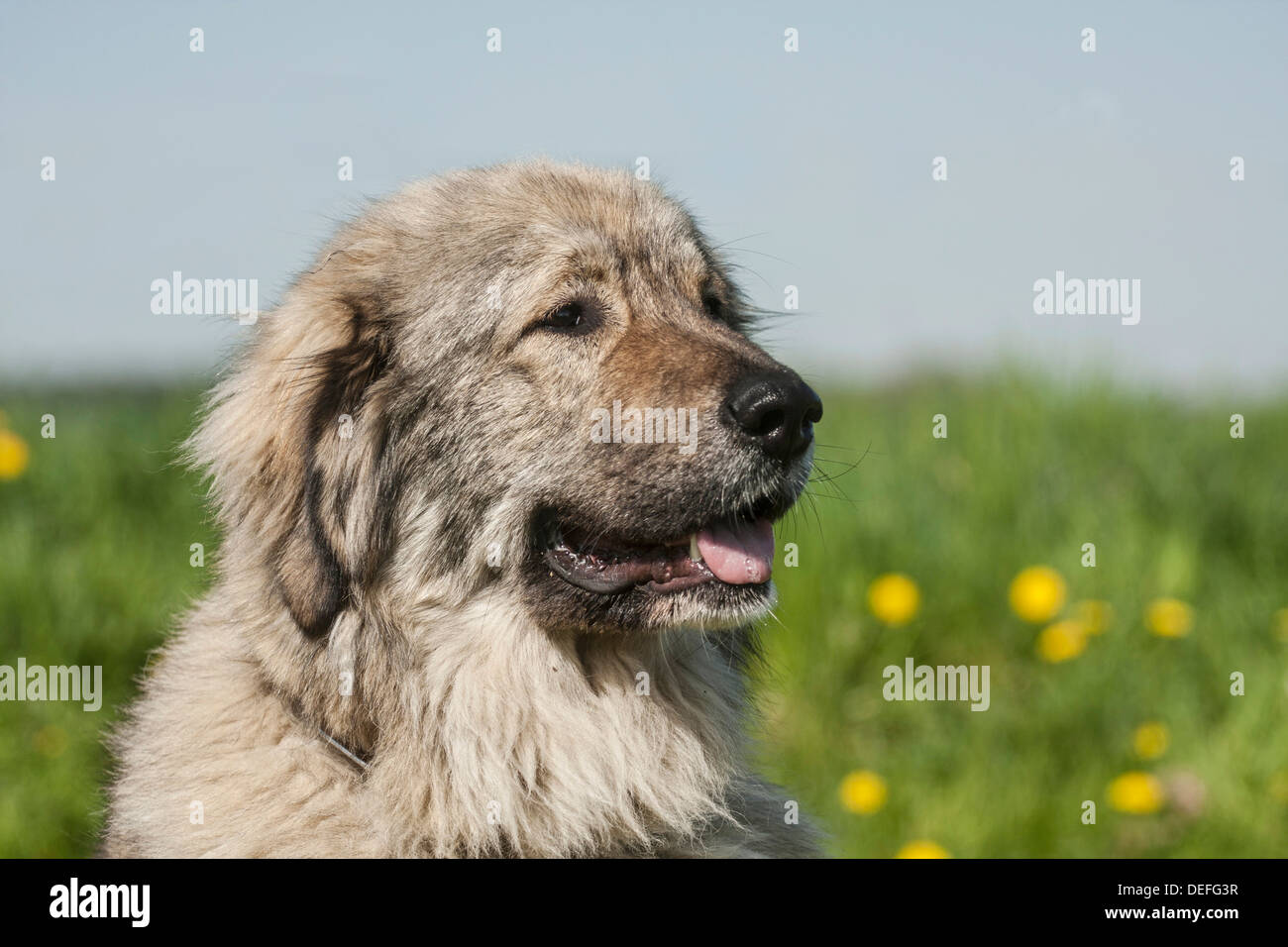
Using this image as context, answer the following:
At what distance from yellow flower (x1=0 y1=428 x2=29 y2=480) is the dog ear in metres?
4.42

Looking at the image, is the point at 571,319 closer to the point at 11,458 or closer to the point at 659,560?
the point at 659,560

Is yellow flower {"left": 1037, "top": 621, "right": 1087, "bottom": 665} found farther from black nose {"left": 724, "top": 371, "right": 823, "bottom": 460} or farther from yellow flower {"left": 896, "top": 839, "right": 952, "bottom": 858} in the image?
black nose {"left": 724, "top": 371, "right": 823, "bottom": 460}

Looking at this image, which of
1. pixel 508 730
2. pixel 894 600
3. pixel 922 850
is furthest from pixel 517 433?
pixel 894 600

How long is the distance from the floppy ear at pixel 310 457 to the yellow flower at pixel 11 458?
401 cm

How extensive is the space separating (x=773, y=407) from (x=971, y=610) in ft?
12.7

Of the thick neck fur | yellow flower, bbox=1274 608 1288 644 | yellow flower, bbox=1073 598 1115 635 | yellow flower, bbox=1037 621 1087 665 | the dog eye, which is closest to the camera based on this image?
the thick neck fur

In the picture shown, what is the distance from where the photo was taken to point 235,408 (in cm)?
370

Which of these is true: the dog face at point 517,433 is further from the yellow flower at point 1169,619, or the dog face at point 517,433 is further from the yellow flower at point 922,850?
the yellow flower at point 1169,619

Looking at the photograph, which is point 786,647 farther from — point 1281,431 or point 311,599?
point 1281,431

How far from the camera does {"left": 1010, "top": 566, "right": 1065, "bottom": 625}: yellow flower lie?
638 centimetres

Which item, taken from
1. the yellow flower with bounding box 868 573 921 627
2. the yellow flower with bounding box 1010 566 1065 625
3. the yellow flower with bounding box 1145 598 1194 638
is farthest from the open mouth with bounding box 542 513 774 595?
the yellow flower with bounding box 1145 598 1194 638

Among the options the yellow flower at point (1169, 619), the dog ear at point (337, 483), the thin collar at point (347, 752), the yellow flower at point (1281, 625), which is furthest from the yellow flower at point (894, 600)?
the thin collar at point (347, 752)
